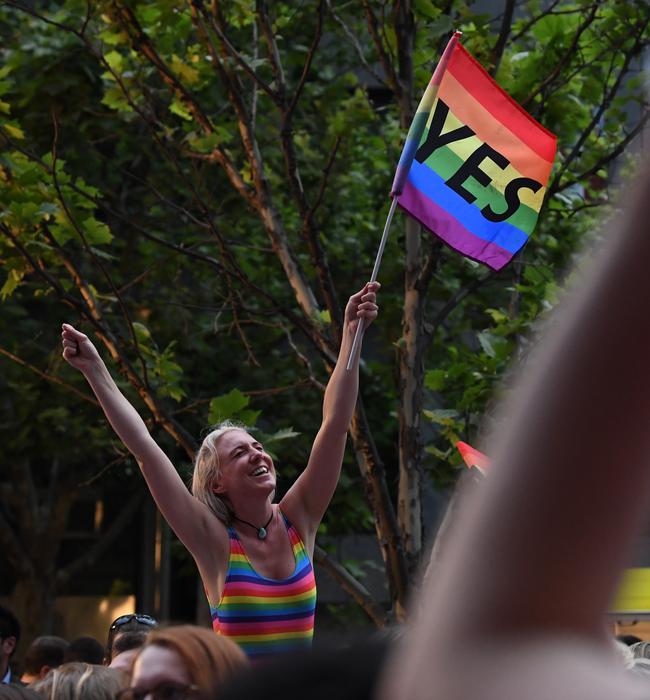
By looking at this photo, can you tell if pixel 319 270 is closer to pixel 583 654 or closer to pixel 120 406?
pixel 120 406

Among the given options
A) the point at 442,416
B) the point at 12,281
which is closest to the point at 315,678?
the point at 442,416

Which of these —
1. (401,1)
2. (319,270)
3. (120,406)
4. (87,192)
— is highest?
(401,1)

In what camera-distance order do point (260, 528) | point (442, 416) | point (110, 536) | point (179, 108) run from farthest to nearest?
point (110, 536) → point (179, 108) → point (442, 416) → point (260, 528)

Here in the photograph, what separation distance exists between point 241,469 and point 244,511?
0.13 m

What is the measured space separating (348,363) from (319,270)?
2.92m

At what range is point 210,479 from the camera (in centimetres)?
404

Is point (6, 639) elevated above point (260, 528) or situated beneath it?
situated beneath

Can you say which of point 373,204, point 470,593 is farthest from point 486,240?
point 373,204

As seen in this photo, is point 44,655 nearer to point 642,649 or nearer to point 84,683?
point 642,649

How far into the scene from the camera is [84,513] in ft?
59.3

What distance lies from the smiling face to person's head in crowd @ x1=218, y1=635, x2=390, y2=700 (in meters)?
3.27

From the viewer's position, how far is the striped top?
3.64 m

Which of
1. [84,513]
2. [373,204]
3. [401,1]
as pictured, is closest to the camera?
[401,1]

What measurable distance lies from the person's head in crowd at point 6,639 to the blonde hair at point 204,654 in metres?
4.69
